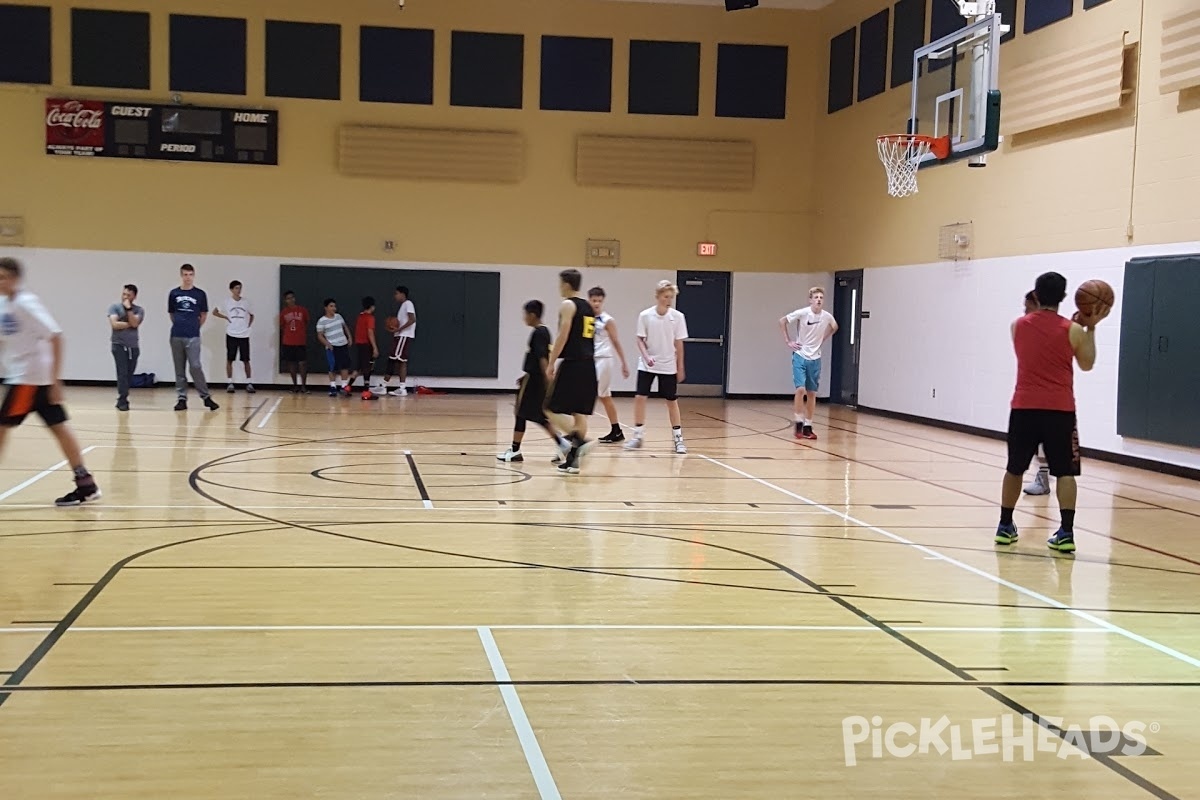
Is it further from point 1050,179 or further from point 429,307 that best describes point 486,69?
point 1050,179

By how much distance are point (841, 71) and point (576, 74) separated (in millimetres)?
4830

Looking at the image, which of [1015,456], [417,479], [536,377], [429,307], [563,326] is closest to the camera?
[1015,456]

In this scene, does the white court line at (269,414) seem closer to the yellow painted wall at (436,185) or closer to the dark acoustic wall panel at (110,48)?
the yellow painted wall at (436,185)

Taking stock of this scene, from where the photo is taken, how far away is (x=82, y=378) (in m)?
20.0

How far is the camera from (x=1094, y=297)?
723 centimetres

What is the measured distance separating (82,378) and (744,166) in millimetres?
12744

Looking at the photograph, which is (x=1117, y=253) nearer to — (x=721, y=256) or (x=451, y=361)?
(x=721, y=256)

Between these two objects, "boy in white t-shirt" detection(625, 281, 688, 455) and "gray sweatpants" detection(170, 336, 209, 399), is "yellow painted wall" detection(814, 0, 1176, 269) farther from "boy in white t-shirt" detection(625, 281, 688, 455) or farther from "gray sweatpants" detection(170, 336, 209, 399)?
"gray sweatpants" detection(170, 336, 209, 399)

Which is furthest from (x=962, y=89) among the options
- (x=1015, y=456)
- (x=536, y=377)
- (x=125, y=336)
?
(x=125, y=336)

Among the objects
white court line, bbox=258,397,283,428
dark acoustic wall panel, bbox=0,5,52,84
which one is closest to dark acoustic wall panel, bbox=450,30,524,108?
white court line, bbox=258,397,283,428

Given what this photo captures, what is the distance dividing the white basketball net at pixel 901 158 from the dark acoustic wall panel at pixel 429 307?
833cm

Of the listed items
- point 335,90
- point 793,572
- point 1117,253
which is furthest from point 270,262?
point 793,572

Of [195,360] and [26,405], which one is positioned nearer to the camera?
[26,405]

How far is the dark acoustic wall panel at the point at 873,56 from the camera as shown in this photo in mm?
18531
